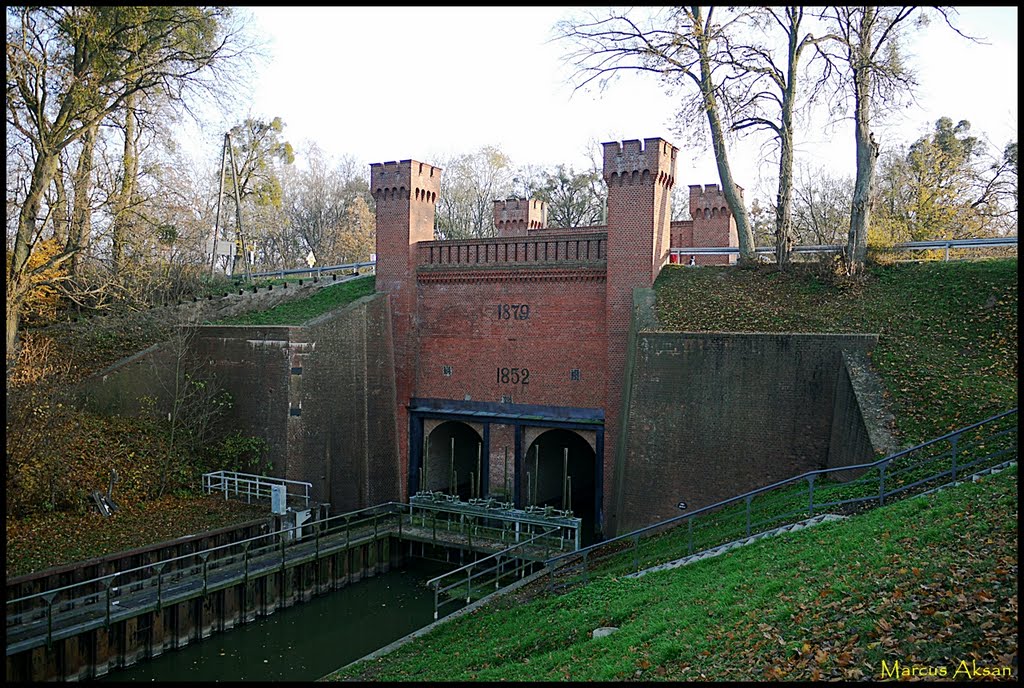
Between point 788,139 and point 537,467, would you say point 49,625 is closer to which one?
point 537,467

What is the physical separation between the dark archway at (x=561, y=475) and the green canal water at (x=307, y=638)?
4.35 meters

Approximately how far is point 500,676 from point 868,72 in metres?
18.2

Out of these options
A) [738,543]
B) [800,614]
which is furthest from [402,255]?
[800,614]

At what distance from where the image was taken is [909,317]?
16.4m

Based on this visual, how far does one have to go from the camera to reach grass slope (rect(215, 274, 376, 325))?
2153 cm

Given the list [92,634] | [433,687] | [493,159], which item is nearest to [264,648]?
[92,634]

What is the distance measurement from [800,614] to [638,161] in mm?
13773

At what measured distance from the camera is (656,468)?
1681 centimetres

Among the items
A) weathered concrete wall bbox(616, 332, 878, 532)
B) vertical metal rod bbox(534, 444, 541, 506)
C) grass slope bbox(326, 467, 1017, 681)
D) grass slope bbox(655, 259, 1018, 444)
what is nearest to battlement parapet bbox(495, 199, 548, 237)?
grass slope bbox(655, 259, 1018, 444)

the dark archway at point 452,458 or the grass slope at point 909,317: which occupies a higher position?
the grass slope at point 909,317

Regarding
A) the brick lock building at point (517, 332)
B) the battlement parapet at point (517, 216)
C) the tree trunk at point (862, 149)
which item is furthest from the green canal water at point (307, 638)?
the battlement parapet at point (517, 216)

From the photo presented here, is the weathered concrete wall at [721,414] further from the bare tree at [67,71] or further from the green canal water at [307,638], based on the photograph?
the bare tree at [67,71]

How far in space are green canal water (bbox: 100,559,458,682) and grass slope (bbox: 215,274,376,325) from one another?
7580 mm
